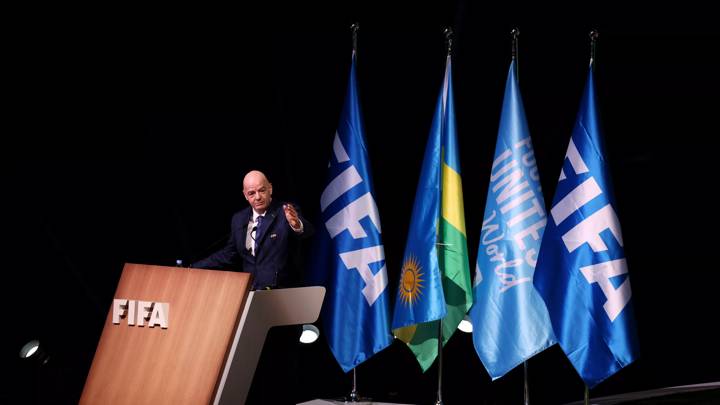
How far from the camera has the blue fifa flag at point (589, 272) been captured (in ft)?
13.6

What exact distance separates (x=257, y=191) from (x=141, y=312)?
2.69ft

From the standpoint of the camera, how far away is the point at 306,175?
18.9 feet

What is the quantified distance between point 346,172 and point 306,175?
3.63ft

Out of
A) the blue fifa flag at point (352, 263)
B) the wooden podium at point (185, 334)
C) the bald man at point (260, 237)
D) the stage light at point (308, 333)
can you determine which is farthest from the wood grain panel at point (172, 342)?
the blue fifa flag at point (352, 263)

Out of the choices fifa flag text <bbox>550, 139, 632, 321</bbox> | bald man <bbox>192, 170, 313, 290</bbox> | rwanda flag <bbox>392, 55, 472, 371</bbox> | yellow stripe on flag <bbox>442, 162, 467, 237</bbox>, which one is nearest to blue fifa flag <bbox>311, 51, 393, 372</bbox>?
rwanda flag <bbox>392, 55, 472, 371</bbox>

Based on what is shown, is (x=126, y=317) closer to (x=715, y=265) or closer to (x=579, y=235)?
(x=579, y=235)

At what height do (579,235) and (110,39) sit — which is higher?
(110,39)

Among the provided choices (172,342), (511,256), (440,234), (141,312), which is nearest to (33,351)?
(141,312)

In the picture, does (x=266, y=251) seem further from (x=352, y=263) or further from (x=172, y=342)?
(x=172, y=342)

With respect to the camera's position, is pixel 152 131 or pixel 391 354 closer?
pixel 152 131

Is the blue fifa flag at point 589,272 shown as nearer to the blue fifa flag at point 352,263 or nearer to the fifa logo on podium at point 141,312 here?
the blue fifa flag at point 352,263

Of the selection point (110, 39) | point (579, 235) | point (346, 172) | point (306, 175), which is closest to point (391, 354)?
point (306, 175)

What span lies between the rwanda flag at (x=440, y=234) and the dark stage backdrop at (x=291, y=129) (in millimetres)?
820

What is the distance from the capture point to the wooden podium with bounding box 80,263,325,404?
125 inches
